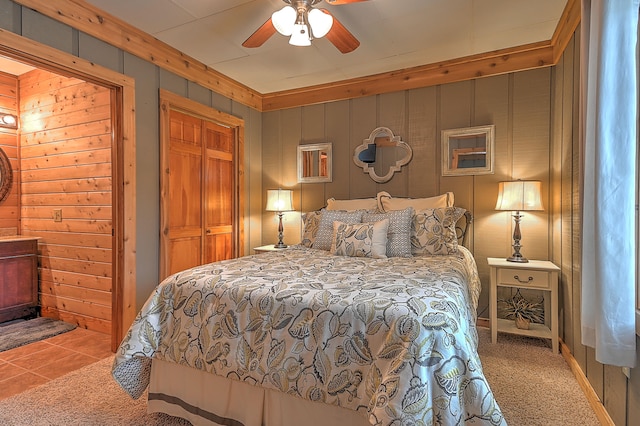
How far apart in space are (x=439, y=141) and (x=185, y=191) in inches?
105

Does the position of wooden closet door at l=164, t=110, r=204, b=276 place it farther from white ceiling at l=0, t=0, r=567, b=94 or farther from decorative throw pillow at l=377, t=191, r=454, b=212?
decorative throw pillow at l=377, t=191, r=454, b=212

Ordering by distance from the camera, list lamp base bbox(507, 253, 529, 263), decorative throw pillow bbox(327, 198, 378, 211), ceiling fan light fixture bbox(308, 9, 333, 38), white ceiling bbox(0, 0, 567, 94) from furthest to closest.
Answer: decorative throw pillow bbox(327, 198, 378, 211)
lamp base bbox(507, 253, 529, 263)
white ceiling bbox(0, 0, 567, 94)
ceiling fan light fixture bbox(308, 9, 333, 38)

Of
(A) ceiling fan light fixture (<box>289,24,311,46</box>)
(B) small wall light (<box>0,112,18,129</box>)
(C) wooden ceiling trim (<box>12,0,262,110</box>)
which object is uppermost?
(C) wooden ceiling trim (<box>12,0,262,110</box>)

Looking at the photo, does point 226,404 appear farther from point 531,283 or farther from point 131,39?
point 131,39

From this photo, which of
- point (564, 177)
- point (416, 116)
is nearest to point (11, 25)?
point (416, 116)

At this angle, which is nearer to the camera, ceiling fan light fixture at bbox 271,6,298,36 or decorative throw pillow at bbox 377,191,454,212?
ceiling fan light fixture at bbox 271,6,298,36

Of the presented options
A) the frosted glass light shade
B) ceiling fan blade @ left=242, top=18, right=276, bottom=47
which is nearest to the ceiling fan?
ceiling fan blade @ left=242, top=18, right=276, bottom=47

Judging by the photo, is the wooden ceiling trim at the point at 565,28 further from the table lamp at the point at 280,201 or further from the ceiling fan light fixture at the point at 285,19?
the table lamp at the point at 280,201

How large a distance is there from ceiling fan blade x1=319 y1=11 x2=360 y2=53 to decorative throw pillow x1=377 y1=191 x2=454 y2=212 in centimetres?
142

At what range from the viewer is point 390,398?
1167mm

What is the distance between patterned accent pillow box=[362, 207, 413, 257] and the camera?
269 centimetres

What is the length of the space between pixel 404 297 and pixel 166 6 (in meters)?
2.53

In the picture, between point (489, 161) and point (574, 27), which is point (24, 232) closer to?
point (489, 161)

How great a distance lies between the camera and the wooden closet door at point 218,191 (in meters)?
3.85
